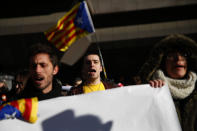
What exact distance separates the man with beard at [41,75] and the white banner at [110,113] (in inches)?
6.7

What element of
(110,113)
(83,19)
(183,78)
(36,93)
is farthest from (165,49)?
(36,93)

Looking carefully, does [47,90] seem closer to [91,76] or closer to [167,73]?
[91,76]

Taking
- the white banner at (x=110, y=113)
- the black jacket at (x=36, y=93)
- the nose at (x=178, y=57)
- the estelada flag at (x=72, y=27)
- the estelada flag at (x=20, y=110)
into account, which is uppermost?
the estelada flag at (x=72, y=27)

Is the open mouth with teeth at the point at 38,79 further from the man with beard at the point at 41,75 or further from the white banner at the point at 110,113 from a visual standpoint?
the white banner at the point at 110,113

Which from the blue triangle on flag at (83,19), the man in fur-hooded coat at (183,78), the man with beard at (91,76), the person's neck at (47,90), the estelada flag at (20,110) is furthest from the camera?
the blue triangle on flag at (83,19)

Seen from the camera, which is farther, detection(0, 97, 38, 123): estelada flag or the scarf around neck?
the scarf around neck

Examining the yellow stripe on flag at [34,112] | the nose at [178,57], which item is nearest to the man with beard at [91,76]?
the yellow stripe on flag at [34,112]

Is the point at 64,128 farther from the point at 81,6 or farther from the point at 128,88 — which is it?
the point at 81,6

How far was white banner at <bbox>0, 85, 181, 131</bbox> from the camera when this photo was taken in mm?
1729

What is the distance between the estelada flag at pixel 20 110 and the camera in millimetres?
1637

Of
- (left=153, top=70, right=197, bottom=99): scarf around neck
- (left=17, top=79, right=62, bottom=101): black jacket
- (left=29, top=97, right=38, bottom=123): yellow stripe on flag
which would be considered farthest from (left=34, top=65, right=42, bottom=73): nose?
(left=153, top=70, right=197, bottom=99): scarf around neck

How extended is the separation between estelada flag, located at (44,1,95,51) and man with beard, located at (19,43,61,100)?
0.79m

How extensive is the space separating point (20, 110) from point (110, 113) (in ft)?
2.39

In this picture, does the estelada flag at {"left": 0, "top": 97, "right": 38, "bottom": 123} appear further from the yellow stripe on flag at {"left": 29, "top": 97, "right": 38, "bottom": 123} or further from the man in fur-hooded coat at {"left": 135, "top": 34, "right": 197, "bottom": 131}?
the man in fur-hooded coat at {"left": 135, "top": 34, "right": 197, "bottom": 131}
